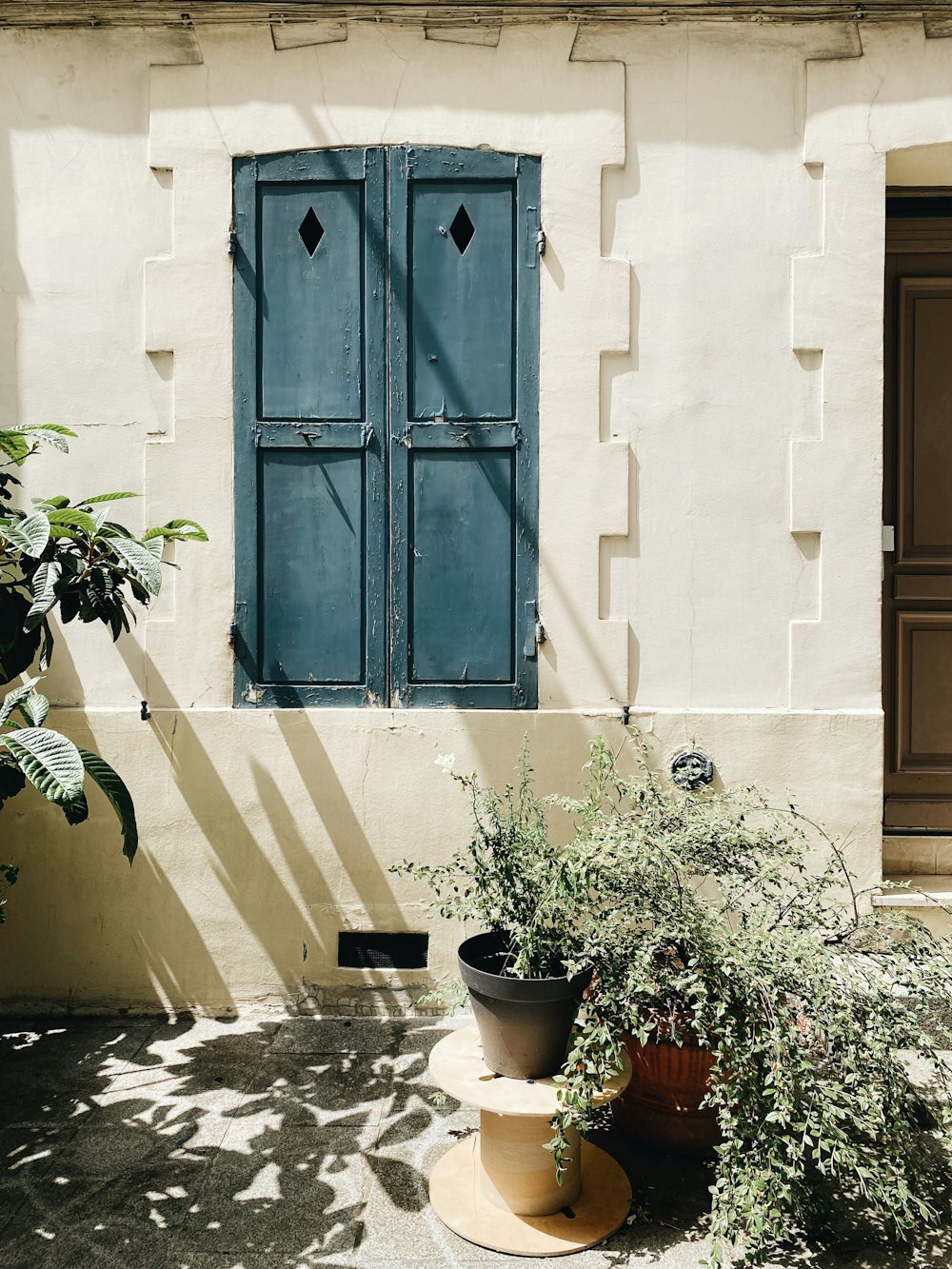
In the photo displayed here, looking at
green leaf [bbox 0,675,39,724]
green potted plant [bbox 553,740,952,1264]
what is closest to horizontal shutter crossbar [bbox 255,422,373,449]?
green leaf [bbox 0,675,39,724]

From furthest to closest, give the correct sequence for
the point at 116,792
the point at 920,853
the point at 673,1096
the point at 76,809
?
the point at 920,853 → the point at 673,1096 → the point at 116,792 → the point at 76,809

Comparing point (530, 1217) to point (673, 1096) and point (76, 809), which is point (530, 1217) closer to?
point (673, 1096)

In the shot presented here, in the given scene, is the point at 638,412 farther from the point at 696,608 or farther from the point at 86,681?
the point at 86,681

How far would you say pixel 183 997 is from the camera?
3773 millimetres

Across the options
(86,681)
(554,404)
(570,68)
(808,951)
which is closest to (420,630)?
(554,404)

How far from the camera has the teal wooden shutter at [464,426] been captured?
12.1ft

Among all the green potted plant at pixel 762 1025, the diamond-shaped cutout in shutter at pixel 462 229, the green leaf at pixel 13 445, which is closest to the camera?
the green potted plant at pixel 762 1025

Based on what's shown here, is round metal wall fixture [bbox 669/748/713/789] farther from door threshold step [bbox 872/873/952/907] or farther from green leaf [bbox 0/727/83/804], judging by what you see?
green leaf [bbox 0/727/83/804]

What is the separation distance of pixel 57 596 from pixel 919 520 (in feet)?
11.3

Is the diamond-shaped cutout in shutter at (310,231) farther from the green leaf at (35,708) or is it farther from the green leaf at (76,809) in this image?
the green leaf at (76,809)

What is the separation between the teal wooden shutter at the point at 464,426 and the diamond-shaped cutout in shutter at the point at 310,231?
1.00 ft

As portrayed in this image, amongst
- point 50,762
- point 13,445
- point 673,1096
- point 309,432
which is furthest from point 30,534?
point 673,1096

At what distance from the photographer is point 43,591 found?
2.70m

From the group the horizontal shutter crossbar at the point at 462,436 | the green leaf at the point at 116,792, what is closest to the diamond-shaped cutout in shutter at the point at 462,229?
the horizontal shutter crossbar at the point at 462,436
